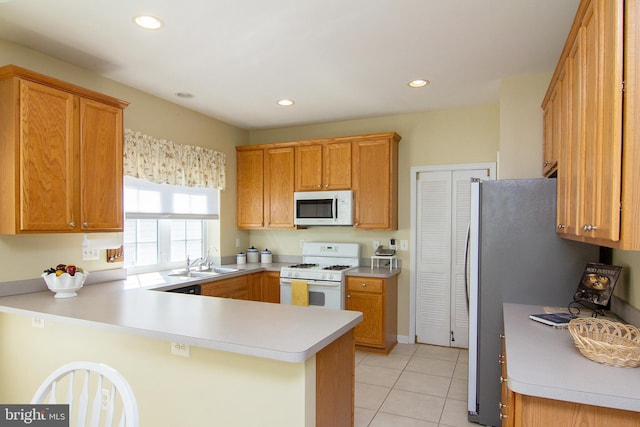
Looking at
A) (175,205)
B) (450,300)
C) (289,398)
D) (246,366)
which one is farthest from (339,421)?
(175,205)

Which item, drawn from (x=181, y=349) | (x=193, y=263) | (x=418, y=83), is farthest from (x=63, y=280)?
(x=418, y=83)

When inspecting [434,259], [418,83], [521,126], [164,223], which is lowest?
[434,259]

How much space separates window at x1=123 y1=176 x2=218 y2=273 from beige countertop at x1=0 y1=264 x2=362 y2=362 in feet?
3.20

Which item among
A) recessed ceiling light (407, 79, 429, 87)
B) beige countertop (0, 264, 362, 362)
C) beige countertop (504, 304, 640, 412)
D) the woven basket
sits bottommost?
beige countertop (504, 304, 640, 412)

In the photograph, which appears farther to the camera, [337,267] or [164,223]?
[337,267]

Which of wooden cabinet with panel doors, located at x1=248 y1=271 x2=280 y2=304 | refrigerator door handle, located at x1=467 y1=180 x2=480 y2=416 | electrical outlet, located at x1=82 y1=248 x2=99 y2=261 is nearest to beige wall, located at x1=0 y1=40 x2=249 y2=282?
electrical outlet, located at x1=82 y1=248 x2=99 y2=261

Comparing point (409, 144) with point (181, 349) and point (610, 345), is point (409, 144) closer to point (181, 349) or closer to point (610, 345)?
point (610, 345)

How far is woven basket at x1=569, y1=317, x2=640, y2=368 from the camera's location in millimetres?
1413

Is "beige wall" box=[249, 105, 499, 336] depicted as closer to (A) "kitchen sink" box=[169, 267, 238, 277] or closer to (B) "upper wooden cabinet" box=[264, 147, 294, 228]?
(B) "upper wooden cabinet" box=[264, 147, 294, 228]

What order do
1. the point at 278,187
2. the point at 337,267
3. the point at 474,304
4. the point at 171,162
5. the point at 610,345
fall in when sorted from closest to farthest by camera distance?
the point at 610,345, the point at 474,304, the point at 171,162, the point at 337,267, the point at 278,187

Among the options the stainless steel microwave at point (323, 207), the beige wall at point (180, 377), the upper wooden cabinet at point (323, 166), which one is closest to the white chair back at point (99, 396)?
the beige wall at point (180, 377)

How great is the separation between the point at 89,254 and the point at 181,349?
1.67m

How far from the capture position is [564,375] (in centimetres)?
135

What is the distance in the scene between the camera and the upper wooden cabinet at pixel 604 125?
1.16 metres
